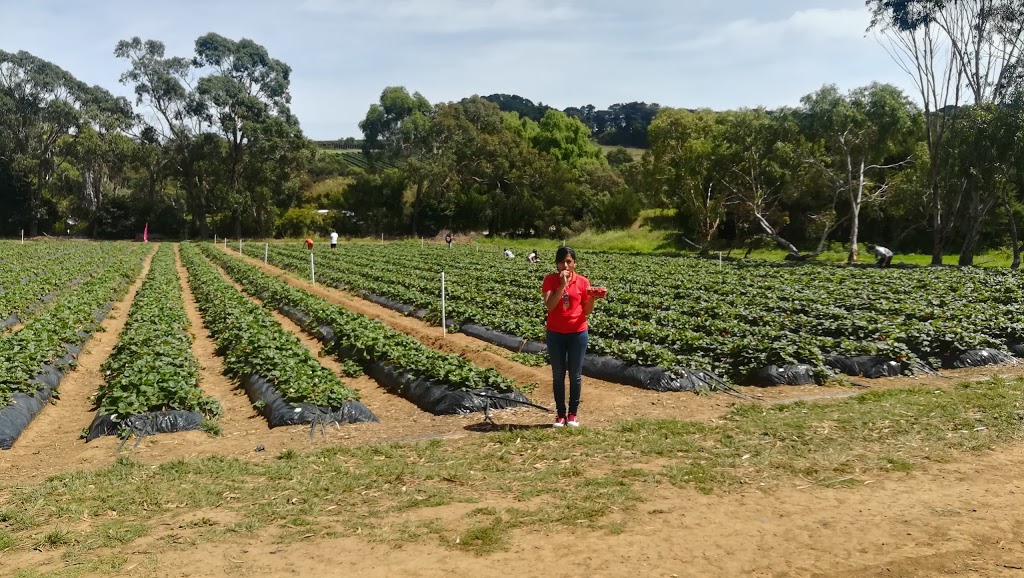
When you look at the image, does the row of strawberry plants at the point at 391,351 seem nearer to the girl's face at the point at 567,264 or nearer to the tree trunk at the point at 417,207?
the girl's face at the point at 567,264

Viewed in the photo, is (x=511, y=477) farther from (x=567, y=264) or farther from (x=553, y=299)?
(x=567, y=264)

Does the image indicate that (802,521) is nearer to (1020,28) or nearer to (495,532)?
(495,532)

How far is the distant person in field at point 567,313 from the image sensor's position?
728 cm

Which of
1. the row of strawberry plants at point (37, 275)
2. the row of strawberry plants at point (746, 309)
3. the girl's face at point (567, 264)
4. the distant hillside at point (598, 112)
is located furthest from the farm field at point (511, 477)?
the distant hillside at point (598, 112)

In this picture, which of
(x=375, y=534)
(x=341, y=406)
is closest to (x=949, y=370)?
(x=341, y=406)

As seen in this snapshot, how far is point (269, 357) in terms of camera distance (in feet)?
34.6

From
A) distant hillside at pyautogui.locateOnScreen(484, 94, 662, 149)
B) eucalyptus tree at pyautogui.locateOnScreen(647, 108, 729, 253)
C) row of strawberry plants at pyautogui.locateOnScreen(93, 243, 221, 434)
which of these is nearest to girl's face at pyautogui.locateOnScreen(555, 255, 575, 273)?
row of strawberry plants at pyautogui.locateOnScreen(93, 243, 221, 434)

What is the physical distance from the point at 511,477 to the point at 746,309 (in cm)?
1042

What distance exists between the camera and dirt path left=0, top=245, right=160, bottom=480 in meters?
7.25

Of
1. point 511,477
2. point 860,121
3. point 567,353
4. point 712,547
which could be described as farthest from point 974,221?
point 712,547

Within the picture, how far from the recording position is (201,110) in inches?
2430

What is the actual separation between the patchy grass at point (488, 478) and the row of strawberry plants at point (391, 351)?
61.5 inches

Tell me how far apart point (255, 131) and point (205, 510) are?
57882mm

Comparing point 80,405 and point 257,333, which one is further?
point 257,333
